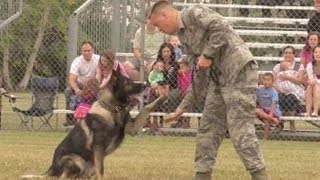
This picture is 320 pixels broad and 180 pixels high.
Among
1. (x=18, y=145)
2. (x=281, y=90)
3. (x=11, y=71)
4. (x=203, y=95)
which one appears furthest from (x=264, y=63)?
(x=11, y=71)

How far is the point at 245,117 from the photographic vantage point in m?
7.68

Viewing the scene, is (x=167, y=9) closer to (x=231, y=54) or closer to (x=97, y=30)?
(x=231, y=54)

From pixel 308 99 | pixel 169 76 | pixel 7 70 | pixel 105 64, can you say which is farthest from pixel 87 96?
pixel 7 70

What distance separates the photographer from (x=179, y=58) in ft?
52.5

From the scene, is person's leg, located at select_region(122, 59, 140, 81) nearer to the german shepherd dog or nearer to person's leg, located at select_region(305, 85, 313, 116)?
Answer: person's leg, located at select_region(305, 85, 313, 116)

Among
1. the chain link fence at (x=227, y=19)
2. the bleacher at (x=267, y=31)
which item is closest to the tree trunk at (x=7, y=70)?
the chain link fence at (x=227, y=19)

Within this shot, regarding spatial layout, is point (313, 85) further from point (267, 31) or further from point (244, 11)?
point (244, 11)

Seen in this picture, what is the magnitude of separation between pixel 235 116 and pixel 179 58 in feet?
27.4

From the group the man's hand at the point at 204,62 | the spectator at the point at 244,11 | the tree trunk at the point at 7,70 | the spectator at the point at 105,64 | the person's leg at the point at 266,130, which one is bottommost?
the tree trunk at the point at 7,70

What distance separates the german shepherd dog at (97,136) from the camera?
353 inches

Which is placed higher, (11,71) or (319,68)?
(319,68)

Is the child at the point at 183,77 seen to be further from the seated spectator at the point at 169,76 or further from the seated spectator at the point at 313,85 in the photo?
the seated spectator at the point at 313,85

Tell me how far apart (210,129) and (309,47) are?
25.5 feet

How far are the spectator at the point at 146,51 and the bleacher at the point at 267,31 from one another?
0.42 m
